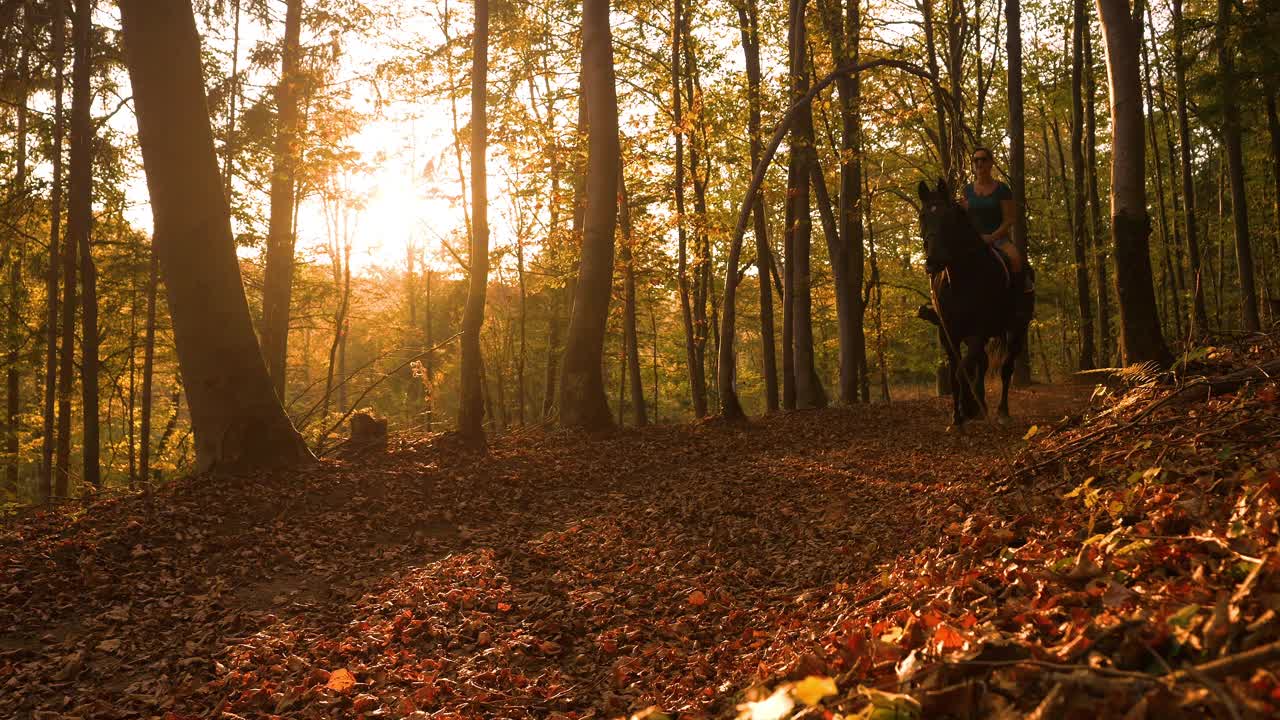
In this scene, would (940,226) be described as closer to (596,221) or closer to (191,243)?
(596,221)

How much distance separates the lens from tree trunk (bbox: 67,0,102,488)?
13680 millimetres

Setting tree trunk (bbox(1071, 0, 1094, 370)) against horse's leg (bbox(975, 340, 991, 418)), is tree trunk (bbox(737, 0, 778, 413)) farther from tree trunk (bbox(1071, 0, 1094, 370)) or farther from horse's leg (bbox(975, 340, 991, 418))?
tree trunk (bbox(1071, 0, 1094, 370))

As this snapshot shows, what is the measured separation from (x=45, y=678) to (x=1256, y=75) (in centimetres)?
2002

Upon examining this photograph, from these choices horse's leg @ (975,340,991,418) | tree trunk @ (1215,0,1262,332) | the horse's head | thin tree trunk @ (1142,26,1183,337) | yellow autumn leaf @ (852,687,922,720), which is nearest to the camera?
yellow autumn leaf @ (852,687,922,720)

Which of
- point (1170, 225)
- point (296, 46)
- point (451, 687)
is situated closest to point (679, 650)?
point (451, 687)

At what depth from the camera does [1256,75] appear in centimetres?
1509

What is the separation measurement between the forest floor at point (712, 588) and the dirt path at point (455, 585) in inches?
1.1

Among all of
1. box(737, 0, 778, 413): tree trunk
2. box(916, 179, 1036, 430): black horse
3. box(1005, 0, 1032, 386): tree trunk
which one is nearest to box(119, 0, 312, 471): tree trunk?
box(916, 179, 1036, 430): black horse

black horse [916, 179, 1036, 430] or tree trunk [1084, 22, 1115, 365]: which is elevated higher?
tree trunk [1084, 22, 1115, 365]

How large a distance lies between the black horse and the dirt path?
956 mm

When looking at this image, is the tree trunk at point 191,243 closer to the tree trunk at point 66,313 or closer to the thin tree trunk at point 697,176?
the tree trunk at point 66,313

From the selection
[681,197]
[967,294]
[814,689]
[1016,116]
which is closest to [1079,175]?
[1016,116]

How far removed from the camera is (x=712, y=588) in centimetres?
544

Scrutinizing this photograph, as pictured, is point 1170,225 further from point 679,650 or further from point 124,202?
point 124,202
